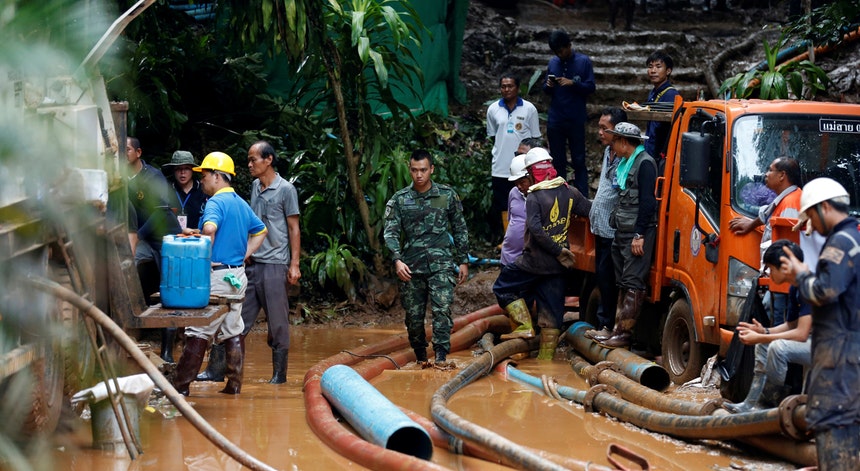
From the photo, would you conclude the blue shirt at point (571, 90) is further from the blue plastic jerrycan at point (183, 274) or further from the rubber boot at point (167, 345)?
the blue plastic jerrycan at point (183, 274)

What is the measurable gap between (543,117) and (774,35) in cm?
498

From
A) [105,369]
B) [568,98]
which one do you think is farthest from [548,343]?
[105,369]

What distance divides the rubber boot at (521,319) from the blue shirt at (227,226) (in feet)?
9.73

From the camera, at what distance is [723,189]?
830 cm

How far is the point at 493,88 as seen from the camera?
1695 cm

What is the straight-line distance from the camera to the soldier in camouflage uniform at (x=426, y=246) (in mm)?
9672

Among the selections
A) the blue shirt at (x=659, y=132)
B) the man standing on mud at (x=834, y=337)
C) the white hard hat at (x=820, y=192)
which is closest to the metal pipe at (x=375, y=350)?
the blue shirt at (x=659, y=132)

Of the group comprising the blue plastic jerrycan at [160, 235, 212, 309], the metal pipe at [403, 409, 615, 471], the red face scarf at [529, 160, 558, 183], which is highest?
the red face scarf at [529, 160, 558, 183]

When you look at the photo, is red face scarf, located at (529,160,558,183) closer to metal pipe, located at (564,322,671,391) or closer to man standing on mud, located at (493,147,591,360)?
man standing on mud, located at (493,147,591,360)

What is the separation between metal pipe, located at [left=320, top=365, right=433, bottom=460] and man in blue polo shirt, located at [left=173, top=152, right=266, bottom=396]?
1.22 metres

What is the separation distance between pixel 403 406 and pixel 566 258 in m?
2.63

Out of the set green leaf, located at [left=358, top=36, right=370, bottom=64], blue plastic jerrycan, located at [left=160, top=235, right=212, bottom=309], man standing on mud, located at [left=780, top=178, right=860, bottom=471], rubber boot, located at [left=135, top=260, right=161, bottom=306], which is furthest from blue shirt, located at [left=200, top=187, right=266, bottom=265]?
man standing on mud, located at [left=780, top=178, right=860, bottom=471]

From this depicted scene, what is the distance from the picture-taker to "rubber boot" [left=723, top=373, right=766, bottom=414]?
22.6ft

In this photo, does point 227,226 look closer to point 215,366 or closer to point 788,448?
point 215,366
